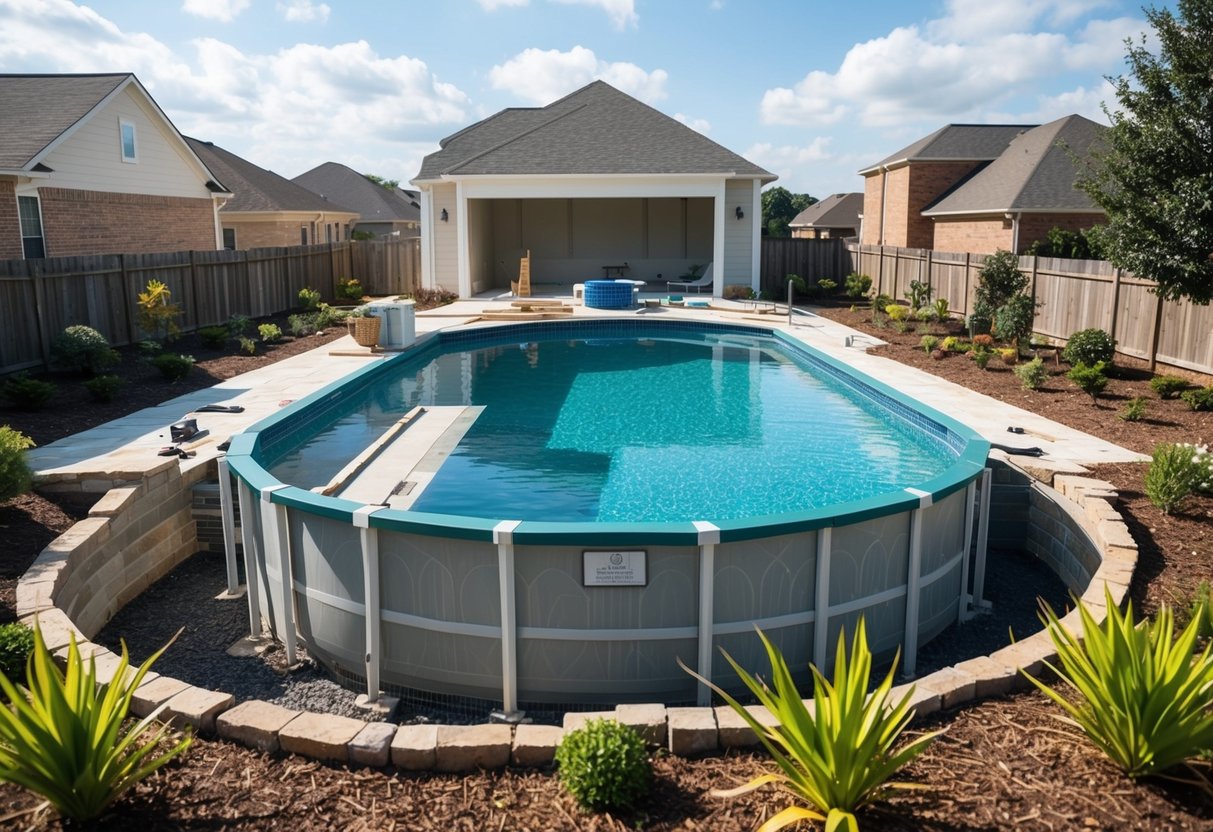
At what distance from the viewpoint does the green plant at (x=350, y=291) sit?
24562 millimetres

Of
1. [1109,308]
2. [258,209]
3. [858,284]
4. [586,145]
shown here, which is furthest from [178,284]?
[258,209]

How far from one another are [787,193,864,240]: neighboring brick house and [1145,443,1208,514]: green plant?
53.2 meters

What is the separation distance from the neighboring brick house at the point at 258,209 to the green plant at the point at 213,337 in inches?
701

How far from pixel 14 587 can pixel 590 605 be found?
143 inches

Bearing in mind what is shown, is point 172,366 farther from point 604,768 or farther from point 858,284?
point 858,284

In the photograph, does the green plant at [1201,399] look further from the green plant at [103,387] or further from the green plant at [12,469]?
the green plant at [103,387]

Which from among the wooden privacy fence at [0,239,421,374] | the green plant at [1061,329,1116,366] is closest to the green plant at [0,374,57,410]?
the wooden privacy fence at [0,239,421,374]

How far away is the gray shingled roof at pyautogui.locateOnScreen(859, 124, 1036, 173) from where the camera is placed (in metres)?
32.1

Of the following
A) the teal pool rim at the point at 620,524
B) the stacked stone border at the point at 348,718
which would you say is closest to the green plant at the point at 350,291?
the stacked stone border at the point at 348,718

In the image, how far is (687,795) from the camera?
3666 mm

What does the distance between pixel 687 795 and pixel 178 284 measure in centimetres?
1617

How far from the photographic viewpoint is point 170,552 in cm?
782

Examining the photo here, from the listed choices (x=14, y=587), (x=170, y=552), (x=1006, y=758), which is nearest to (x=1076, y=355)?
(x=1006, y=758)

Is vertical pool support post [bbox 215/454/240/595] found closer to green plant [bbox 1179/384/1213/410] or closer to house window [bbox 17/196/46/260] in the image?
green plant [bbox 1179/384/1213/410]
